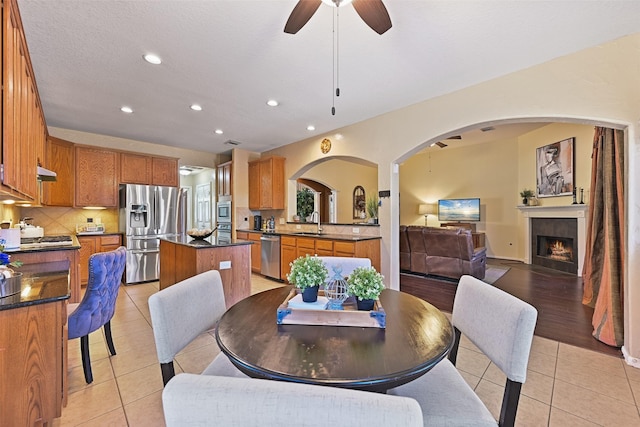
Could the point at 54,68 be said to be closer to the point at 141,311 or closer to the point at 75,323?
the point at 75,323

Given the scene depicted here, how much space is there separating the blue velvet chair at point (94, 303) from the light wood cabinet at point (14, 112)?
0.65 m

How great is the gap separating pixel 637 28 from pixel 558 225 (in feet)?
15.2

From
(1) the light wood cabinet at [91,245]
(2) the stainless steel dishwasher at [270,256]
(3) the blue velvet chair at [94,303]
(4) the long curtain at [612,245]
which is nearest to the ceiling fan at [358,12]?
(3) the blue velvet chair at [94,303]

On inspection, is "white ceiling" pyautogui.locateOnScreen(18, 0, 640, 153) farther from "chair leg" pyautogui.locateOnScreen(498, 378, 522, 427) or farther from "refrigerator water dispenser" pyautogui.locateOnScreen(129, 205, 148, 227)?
"chair leg" pyautogui.locateOnScreen(498, 378, 522, 427)

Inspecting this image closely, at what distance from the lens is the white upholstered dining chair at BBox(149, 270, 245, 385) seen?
1.25 meters

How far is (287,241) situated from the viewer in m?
5.02

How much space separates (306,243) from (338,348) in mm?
3697

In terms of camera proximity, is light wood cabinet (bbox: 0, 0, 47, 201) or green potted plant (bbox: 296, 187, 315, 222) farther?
green potted plant (bbox: 296, 187, 315, 222)

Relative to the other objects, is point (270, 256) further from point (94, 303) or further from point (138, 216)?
point (94, 303)

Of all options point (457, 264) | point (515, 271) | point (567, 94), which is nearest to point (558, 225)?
point (515, 271)

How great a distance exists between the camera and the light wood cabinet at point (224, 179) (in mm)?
6270

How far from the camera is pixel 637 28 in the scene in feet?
7.30

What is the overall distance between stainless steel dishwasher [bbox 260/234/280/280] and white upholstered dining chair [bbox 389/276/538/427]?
3.98 meters

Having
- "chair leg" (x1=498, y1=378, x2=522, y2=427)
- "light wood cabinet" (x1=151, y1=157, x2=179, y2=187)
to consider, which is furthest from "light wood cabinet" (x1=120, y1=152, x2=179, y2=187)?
"chair leg" (x1=498, y1=378, x2=522, y2=427)
